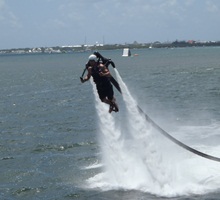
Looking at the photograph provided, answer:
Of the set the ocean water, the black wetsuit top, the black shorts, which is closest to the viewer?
the black wetsuit top

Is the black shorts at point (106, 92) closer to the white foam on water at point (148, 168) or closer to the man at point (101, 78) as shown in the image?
the man at point (101, 78)

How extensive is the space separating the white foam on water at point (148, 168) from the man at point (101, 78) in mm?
520

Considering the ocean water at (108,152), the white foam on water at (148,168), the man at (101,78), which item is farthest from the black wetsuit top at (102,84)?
the ocean water at (108,152)

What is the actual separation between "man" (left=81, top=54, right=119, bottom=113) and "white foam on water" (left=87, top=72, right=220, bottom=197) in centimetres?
52

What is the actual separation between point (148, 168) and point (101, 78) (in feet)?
16.8

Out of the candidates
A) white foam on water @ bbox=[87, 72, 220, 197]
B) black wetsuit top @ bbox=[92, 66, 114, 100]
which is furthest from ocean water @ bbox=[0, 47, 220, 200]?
black wetsuit top @ bbox=[92, 66, 114, 100]

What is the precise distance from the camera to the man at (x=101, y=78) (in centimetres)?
1796

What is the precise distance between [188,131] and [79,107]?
17555mm

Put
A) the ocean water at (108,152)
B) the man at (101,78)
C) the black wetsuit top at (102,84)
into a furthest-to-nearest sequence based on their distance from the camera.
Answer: the ocean water at (108,152), the black wetsuit top at (102,84), the man at (101,78)

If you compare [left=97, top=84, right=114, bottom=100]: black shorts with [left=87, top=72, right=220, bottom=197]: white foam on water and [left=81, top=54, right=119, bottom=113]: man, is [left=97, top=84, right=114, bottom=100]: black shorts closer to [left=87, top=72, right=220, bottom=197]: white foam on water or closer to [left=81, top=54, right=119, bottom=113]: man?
[left=81, top=54, right=119, bottom=113]: man

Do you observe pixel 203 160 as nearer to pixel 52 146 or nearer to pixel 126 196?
pixel 126 196

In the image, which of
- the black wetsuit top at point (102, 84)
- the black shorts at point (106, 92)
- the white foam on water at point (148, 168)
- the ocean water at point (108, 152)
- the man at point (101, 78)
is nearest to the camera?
the man at point (101, 78)

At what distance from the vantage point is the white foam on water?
66.3 ft

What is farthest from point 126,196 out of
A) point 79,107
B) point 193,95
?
point 193,95
